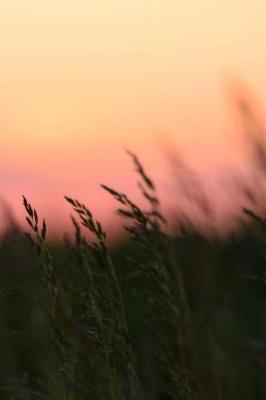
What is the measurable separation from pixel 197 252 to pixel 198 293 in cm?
11

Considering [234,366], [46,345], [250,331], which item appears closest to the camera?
[234,366]

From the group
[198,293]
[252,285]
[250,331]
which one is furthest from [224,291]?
[252,285]

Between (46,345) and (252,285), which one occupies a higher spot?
(252,285)

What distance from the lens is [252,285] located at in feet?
19.3

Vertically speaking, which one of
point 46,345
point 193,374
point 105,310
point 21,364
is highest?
point 21,364

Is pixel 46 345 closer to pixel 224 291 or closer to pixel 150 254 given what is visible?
pixel 224 291

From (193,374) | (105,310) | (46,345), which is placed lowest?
(193,374)

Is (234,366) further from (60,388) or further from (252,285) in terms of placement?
(252,285)

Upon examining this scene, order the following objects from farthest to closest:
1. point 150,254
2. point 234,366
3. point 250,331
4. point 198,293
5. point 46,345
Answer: point 250,331, point 46,345, point 198,293, point 234,366, point 150,254

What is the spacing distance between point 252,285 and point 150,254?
11.0 feet

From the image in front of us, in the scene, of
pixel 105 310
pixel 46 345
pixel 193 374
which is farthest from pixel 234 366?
pixel 46 345

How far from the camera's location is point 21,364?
4863mm

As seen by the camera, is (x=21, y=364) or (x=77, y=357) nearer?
(x=77, y=357)

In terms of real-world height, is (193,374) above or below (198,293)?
below
